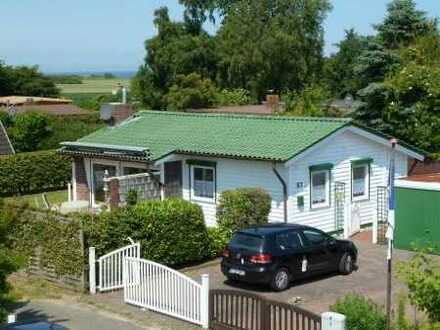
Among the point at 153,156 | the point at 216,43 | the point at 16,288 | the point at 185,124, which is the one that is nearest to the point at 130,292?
the point at 16,288

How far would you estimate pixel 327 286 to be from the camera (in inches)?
774

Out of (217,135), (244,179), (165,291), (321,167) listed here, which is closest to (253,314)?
(165,291)

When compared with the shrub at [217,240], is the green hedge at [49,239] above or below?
above

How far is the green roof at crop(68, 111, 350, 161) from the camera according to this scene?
2517 centimetres

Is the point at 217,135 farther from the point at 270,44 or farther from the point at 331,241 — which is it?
the point at 270,44

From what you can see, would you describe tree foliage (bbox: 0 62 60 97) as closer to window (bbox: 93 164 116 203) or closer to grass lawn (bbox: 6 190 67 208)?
grass lawn (bbox: 6 190 67 208)

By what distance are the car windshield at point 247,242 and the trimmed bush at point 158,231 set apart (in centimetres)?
238

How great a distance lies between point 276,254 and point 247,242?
744 millimetres

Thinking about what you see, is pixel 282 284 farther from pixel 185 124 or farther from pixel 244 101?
pixel 244 101

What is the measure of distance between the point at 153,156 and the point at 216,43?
42.8 meters

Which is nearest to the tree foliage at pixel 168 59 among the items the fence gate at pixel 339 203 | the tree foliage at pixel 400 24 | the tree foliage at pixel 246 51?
the tree foliage at pixel 246 51

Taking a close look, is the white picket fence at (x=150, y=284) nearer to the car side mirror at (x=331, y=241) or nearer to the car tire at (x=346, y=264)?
the car side mirror at (x=331, y=241)

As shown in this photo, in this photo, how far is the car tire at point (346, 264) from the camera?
2055 centimetres

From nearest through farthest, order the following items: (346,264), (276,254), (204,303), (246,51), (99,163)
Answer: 1. (204,303)
2. (276,254)
3. (346,264)
4. (99,163)
5. (246,51)
